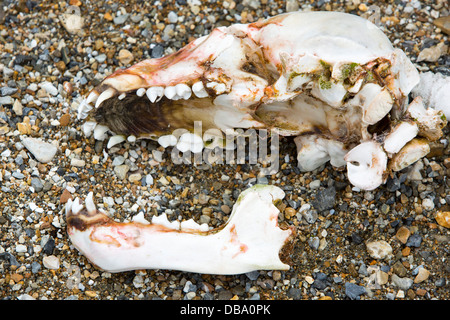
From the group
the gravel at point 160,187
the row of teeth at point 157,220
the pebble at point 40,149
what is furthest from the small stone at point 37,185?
the row of teeth at point 157,220

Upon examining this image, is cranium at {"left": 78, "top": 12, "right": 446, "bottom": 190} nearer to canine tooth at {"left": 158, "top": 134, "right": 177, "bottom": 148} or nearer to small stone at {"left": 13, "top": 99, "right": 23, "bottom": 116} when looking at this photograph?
canine tooth at {"left": 158, "top": 134, "right": 177, "bottom": 148}

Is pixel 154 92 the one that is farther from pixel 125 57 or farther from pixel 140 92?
pixel 125 57

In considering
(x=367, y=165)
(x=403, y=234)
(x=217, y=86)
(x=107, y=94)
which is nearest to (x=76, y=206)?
(x=107, y=94)

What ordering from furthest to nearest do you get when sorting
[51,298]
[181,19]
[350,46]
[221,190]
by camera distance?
[181,19] → [221,190] → [51,298] → [350,46]

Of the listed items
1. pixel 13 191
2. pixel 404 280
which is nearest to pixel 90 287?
pixel 13 191

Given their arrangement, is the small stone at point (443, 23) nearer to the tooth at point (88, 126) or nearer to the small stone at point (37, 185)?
the tooth at point (88, 126)

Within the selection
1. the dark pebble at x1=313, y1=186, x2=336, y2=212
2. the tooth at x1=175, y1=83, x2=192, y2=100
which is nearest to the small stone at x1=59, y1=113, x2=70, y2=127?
the tooth at x1=175, y1=83, x2=192, y2=100

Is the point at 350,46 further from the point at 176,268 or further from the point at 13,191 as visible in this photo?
the point at 13,191
